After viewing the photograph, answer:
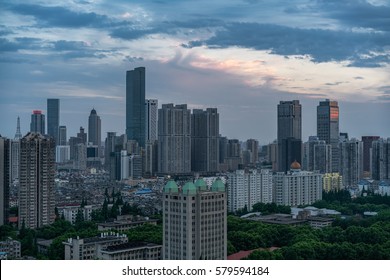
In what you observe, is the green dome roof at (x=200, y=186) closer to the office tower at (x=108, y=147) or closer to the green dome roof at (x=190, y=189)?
the green dome roof at (x=190, y=189)

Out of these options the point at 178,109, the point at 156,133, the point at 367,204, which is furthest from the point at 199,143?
the point at 367,204

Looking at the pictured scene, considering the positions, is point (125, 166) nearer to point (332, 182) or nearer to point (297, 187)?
point (297, 187)

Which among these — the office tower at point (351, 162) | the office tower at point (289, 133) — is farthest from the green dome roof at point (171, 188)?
the office tower at point (351, 162)

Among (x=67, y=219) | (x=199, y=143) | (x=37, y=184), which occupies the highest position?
(x=199, y=143)

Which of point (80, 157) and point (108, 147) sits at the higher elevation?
point (108, 147)

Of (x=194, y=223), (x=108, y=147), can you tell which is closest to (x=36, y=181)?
(x=108, y=147)

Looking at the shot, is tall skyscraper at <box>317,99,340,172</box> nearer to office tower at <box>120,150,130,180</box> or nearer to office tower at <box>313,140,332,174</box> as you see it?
office tower at <box>313,140,332,174</box>
